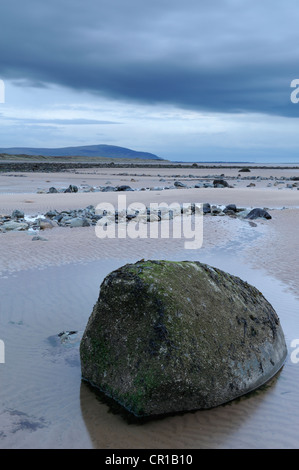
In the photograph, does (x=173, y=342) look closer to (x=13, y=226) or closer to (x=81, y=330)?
(x=81, y=330)

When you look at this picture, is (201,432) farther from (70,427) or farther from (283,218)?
(283,218)

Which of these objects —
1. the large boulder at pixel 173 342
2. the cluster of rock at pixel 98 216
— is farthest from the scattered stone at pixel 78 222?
the large boulder at pixel 173 342

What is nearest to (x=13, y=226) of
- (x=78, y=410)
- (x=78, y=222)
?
(x=78, y=222)

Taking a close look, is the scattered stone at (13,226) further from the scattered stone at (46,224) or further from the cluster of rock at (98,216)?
the scattered stone at (46,224)

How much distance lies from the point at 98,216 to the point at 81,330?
10.2m

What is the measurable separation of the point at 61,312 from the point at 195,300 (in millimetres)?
2883

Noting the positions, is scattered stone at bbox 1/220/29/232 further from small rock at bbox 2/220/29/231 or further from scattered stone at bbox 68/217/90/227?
scattered stone at bbox 68/217/90/227

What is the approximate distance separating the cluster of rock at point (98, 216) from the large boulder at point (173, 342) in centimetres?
945

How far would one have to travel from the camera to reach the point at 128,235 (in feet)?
42.8

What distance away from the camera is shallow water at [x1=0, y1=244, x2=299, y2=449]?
391cm

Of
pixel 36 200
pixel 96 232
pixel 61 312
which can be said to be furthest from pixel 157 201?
pixel 61 312

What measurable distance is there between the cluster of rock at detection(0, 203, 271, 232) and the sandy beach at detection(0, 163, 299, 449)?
0.65 m
